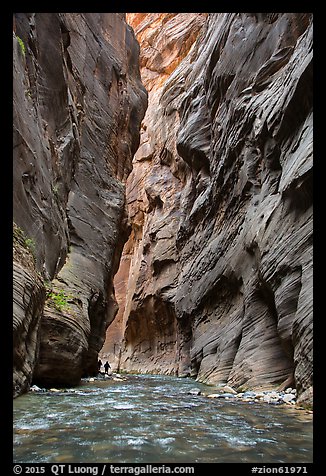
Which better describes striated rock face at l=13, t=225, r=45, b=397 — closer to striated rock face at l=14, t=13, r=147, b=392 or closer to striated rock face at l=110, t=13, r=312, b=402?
striated rock face at l=14, t=13, r=147, b=392

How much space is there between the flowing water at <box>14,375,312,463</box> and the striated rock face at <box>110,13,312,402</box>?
1.93 metres

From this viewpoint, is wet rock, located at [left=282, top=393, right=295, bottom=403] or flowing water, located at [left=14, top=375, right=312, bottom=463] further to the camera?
wet rock, located at [left=282, top=393, right=295, bottom=403]

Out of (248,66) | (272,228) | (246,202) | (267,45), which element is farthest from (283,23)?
(272,228)

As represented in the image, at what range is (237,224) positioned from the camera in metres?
17.3

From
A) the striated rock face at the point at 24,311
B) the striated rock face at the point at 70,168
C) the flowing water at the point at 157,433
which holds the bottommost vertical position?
the flowing water at the point at 157,433


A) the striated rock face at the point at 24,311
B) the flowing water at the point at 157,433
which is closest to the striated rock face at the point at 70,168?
the striated rock face at the point at 24,311

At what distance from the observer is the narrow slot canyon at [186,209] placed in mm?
9742

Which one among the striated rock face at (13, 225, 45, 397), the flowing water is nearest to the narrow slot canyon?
the striated rock face at (13, 225, 45, 397)

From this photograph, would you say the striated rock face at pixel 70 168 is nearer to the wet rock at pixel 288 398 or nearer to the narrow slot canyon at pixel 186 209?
the narrow slot canyon at pixel 186 209

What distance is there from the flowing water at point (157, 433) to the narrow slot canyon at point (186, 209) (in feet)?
0.97

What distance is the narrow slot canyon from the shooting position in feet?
32.0

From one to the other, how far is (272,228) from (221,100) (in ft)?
40.6

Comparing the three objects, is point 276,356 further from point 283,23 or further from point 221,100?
point 221,100

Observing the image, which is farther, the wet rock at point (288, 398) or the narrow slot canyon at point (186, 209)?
the narrow slot canyon at point (186, 209)
